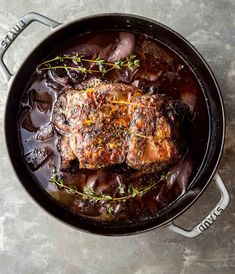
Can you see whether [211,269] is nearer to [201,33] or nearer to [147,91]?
[147,91]

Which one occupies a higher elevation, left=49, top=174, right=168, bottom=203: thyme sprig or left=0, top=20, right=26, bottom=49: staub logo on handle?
left=0, top=20, right=26, bottom=49: staub logo on handle

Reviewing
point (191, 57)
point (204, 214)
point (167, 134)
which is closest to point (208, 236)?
point (204, 214)

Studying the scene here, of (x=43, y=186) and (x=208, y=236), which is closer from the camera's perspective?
(x=43, y=186)

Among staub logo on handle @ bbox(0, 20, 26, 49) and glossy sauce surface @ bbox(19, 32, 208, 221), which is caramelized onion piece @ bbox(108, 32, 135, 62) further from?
staub logo on handle @ bbox(0, 20, 26, 49)

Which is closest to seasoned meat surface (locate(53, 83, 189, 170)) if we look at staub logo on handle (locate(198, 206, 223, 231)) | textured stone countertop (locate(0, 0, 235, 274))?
staub logo on handle (locate(198, 206, 223, 231))

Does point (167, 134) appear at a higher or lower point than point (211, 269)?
higher

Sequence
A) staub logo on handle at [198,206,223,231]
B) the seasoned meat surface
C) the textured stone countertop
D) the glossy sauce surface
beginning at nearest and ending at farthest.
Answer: the seasoned meat surface
staub logo on handle at [198,206,223,231]
the glossy sauce surface
the textured stone countertop

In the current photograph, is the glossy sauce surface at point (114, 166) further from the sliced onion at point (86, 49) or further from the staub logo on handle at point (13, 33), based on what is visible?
the staub logo on handle at point (13, 33)
